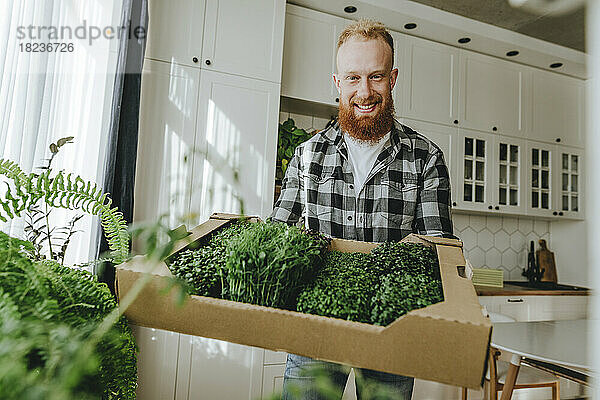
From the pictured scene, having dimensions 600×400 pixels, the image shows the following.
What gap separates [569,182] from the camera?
3773 mm

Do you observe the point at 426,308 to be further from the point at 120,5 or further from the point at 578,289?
the point at 578,289

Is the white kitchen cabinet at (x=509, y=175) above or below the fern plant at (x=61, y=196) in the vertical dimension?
above

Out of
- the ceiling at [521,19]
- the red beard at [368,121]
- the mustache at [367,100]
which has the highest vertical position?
the ceiling at [521,19]

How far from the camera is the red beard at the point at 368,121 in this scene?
1154 millimetres

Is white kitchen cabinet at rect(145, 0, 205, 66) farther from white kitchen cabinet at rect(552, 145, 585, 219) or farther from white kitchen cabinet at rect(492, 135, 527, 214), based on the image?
white kitchen cabinet at rect(552, 145, 585, 219)


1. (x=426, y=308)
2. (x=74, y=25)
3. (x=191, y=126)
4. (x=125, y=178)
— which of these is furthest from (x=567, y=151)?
(x=426, y=308)

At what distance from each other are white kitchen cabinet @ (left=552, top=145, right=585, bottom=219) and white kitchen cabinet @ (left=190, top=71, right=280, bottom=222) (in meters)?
2.50

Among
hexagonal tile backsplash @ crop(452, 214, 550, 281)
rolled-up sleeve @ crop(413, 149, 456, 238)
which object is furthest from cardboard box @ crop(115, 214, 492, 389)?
hexagonal tile backsplash @ crop(452, 214, 550, 281)

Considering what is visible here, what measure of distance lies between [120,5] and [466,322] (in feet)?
7.21

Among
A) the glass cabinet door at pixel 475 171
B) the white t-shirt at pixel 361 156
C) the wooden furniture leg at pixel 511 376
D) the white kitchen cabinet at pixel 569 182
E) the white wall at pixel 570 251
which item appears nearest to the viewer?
the white t-shirt at pixel 361 156

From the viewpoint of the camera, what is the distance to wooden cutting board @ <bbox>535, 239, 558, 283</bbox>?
3.79 m

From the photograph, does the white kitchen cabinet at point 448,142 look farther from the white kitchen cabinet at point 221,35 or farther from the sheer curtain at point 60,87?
the sheer curtain at point 60,87

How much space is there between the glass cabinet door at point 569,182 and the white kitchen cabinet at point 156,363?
3.15 metres

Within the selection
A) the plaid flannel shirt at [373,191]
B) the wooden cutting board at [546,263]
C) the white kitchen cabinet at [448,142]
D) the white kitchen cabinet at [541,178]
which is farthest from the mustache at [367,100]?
the wooden cutting board at [546,263]
